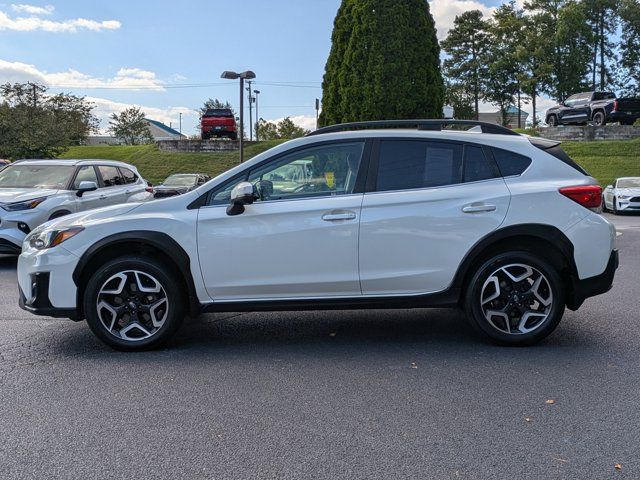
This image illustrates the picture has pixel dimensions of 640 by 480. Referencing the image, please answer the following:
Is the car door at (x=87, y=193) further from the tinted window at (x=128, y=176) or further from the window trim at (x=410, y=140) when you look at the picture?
the window trim at (x=410, y=140)

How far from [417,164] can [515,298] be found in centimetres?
133

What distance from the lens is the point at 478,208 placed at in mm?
4703

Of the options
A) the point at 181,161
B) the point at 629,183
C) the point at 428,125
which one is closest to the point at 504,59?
the point at 181,161

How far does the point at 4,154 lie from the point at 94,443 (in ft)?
98.5

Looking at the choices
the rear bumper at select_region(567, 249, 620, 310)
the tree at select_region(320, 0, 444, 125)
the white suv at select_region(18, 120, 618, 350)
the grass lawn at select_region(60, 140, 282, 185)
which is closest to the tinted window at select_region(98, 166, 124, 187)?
the white suv at select_region(18, 120, 618, 350)

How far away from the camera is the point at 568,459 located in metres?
2.94

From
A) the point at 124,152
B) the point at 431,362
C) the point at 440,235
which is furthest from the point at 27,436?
the point at 124,152

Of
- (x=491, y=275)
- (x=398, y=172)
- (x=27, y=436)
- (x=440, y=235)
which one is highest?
(x=398, y=172)

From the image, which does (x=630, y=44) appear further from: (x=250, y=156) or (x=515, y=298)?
(x=515, y=298)

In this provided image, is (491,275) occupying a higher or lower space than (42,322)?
higher

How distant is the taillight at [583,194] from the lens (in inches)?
186

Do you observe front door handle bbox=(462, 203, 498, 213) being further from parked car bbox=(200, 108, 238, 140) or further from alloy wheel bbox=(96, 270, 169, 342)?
parked car bbox=(200, 108, 238, 140)

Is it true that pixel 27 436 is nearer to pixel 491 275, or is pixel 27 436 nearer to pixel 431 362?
pixel 431 362

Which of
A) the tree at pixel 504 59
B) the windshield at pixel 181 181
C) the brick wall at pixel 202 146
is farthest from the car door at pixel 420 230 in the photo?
the tree at pixel 504 59
